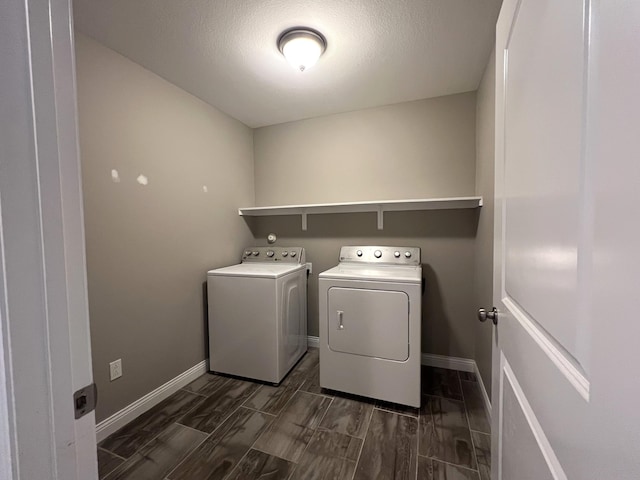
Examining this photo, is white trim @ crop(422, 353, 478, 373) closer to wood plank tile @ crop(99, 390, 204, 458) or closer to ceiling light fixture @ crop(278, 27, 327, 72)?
wood plank tile @ crop(99, 390, 204, 458)

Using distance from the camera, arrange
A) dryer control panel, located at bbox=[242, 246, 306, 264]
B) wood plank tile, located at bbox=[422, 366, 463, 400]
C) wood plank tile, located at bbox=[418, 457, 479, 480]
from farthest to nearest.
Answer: dryer control panel, located at bbox=[242, 246, 306, 264], wood plank tile, located at bbox=[422, 366, 463, 400], wood plank tile, located at bbox=[418, 457, 479, 480]

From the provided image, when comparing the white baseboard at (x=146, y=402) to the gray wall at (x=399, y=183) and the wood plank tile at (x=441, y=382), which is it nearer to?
the gray wall at (x=399, y=183)

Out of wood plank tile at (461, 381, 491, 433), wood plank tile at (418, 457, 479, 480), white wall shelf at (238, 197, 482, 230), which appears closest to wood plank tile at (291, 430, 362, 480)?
wood plank tile at (418, 457, 479, 480)

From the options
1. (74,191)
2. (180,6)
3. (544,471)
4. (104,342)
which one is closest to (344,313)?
(544,471)

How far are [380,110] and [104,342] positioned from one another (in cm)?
270

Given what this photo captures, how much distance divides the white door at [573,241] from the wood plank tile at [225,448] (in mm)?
A: 1272

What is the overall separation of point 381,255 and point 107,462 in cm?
216

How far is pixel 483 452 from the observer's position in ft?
4.51

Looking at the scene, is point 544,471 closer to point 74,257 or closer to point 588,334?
point 588,334

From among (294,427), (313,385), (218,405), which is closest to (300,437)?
(294,427)

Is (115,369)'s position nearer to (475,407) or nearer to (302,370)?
(302,370)

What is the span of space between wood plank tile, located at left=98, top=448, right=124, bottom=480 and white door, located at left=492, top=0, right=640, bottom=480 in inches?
69.9

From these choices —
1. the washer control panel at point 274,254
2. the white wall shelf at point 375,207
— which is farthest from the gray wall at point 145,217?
the white wall shelf at point 375,207

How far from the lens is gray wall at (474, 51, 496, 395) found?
1563 millimetres
